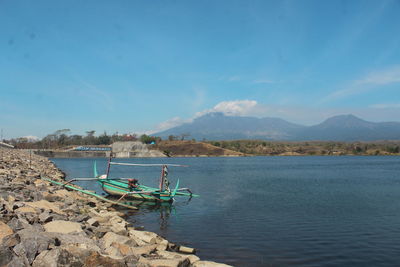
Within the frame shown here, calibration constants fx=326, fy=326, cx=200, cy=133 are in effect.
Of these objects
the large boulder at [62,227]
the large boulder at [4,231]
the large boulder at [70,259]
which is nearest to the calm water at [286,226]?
the large boulder at [62,227]

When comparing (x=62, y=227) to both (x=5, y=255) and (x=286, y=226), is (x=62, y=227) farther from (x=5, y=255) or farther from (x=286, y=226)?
(x=286, y=226)

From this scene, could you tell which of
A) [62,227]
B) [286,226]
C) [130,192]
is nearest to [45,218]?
[62,227]

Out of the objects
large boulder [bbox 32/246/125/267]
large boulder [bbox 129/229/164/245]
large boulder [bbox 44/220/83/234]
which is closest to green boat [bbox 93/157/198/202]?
large boulder [bbox 129/229/164/245]

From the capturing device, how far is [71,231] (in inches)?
473

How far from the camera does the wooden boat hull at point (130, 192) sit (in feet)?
95.2

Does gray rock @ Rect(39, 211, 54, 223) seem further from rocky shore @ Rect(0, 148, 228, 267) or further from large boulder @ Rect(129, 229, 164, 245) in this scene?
large boulder @ Rect(129, 229, 164, 245)

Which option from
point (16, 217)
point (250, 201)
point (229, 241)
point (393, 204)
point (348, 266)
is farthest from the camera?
point (250, 201)

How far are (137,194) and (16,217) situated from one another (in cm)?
1837

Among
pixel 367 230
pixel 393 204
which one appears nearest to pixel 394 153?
pixel 393 204

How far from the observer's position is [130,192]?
2889 centimetres

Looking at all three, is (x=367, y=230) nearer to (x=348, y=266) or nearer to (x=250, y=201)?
(x=348, y=266)

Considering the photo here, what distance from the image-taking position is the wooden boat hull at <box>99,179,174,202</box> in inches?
1142

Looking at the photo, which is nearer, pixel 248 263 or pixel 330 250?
pixel 248 263

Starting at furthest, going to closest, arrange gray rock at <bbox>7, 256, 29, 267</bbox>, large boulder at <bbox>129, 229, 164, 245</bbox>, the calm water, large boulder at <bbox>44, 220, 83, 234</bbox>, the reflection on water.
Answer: the reflection on water
the calm water
large boulder at <bbox>129, 229, 164, 245</bbox>
large boulder at <bbox>44, 220, 83, 234</bbox>
gray rock at <bbox>7, 256, 29, 267</bbox>
